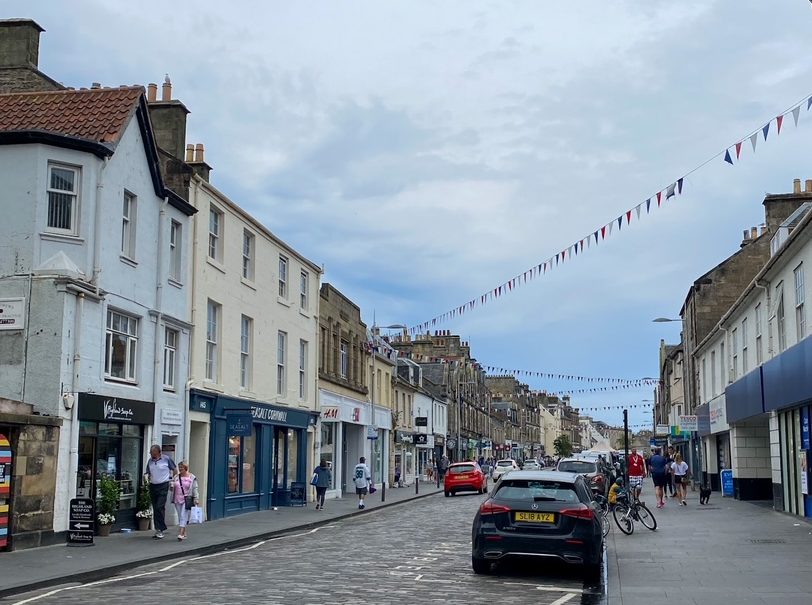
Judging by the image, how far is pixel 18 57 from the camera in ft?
74.3

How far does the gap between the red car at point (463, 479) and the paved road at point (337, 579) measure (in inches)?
843

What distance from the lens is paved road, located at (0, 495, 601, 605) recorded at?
436 inches

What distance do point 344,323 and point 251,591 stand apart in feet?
89.4

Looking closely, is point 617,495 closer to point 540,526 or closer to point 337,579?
point 540,526

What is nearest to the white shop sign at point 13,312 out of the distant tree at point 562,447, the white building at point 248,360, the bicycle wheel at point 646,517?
the white building at point 248,360

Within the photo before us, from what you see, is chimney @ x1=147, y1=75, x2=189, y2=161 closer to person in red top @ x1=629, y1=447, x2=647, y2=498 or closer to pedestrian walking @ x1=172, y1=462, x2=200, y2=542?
pedestrian walking @ x1=172, y1=462, x2=200, y2=542

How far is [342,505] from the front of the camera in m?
32.1

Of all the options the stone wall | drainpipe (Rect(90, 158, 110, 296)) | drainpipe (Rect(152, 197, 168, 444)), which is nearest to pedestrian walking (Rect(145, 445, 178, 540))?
the stone wall

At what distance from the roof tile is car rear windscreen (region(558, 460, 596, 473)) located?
57.1ft

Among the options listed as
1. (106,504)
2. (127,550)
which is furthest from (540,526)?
(106,504)

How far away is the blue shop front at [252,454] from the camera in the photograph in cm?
2475

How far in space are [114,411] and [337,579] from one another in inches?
333

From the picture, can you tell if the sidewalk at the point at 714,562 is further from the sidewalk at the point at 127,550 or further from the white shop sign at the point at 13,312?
the white shop sign at the point at 13,312

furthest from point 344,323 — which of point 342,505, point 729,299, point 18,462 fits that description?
point 18,462
